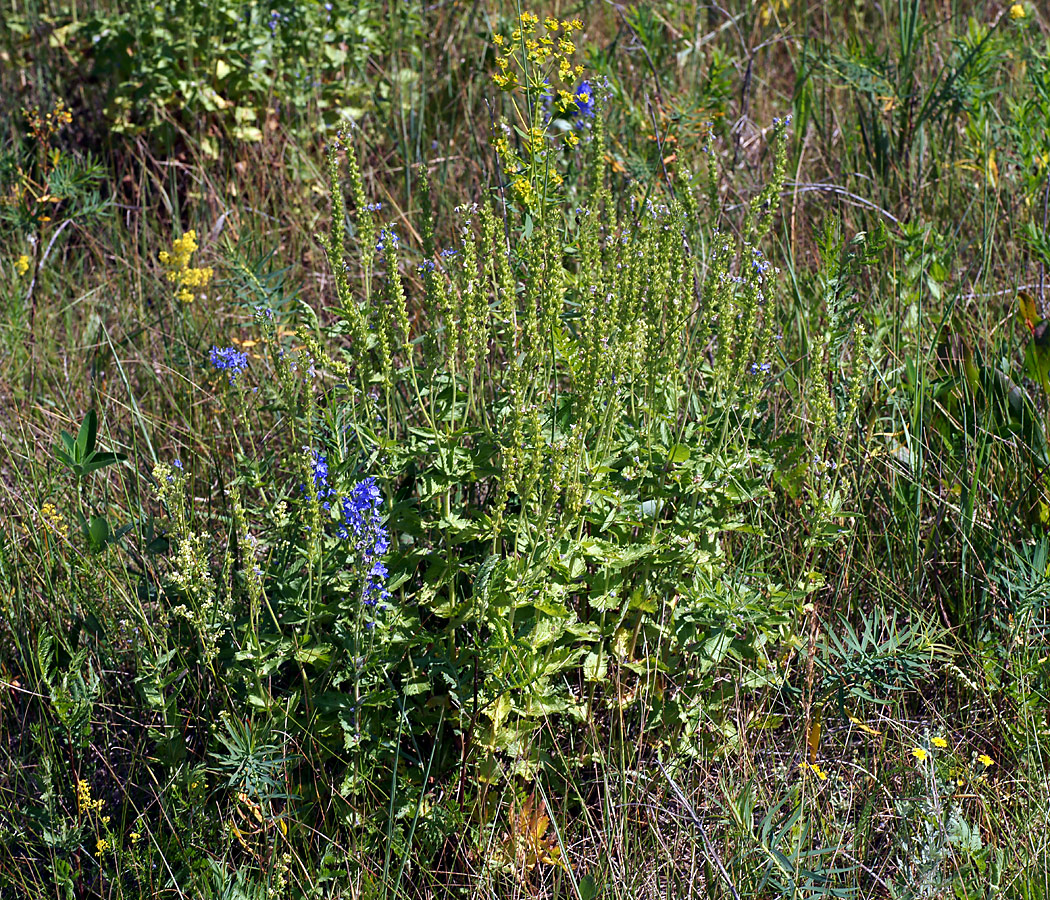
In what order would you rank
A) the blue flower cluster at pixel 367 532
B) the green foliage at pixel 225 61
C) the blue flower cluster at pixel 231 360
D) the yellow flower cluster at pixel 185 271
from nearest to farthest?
the blue flower cluster at pixel 367 532, the blue flower cluster at pixel 231 360, the yellow flower cluster at pixel 185 271, the green foliage at pixel 225 61

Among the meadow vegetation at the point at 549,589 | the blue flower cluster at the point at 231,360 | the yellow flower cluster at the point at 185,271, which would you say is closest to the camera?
the meadow vegetation at the point at 549,589

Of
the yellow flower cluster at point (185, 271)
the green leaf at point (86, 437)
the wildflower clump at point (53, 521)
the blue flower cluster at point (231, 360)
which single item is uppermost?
A: the blue flower cluster at point (231, 360)

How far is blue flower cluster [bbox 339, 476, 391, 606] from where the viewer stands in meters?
2.06

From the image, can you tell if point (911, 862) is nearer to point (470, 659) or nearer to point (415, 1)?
point (470, 659)

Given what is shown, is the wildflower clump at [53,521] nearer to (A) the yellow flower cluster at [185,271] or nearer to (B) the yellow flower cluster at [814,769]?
(A) the yellow flower cluster at [185,271]

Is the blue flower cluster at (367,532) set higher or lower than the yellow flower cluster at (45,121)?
higher

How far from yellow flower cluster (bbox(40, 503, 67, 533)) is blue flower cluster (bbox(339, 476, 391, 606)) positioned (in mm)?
969

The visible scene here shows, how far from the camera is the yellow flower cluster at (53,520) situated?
2.65 metres

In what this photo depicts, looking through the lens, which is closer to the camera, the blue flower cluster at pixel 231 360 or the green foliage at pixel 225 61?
the blue flower cluster at pixel 231 360

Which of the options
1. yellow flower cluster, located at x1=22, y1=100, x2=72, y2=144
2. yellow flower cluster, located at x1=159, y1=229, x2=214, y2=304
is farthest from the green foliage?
yellow flower cluster, located at x1=159, y1=229, x2=214, y2=304

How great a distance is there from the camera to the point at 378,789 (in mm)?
2332

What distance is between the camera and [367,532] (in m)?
2.06

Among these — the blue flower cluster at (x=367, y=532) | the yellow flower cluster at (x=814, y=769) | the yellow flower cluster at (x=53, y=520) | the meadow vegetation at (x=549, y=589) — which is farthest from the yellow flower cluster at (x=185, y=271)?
the yellow flower cluster at (x=814, y=769)

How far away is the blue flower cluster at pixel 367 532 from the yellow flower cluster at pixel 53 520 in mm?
969
